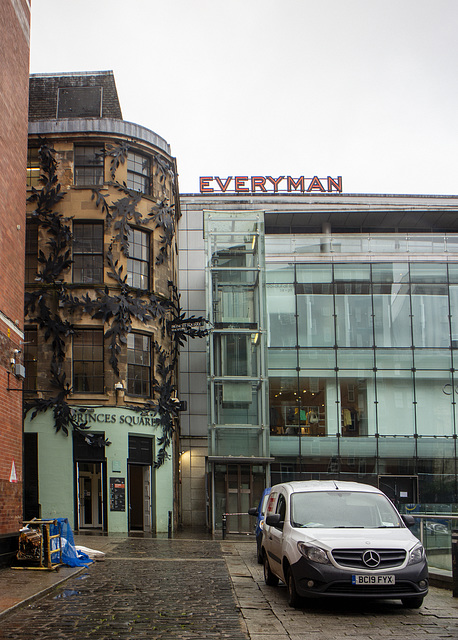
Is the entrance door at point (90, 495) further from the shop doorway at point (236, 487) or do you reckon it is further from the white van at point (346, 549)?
the white van at point (346, 549)

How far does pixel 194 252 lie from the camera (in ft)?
134

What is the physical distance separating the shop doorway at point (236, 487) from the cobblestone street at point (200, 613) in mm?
15508

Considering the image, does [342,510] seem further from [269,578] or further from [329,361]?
[329,361]

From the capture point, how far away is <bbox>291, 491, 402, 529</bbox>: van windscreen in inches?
439

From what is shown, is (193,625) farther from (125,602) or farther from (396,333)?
(396,333)

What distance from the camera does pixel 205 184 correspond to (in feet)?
142

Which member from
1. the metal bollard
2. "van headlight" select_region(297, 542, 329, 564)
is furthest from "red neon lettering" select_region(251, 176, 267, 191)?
"van headlight" select_region(297, 542, 329, 564)

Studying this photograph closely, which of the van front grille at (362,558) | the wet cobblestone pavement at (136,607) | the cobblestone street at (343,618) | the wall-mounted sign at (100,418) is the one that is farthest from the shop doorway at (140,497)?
the van front grille at (362,558)

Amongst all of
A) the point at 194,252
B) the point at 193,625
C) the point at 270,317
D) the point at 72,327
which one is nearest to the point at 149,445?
the point at 72,327

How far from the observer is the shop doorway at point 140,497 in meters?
28.5

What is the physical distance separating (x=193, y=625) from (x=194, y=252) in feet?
107

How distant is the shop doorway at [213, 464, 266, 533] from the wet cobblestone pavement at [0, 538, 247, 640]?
13731 mm

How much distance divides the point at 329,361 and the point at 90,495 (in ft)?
37.3

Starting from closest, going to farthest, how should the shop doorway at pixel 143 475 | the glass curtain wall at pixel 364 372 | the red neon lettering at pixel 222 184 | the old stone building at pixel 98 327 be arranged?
the old stone building at pixel 98 327
the shop doorway at pixel 143 475
the glass curtain wall at pixel 364 372
the red neon lettering at pixel 222 184
